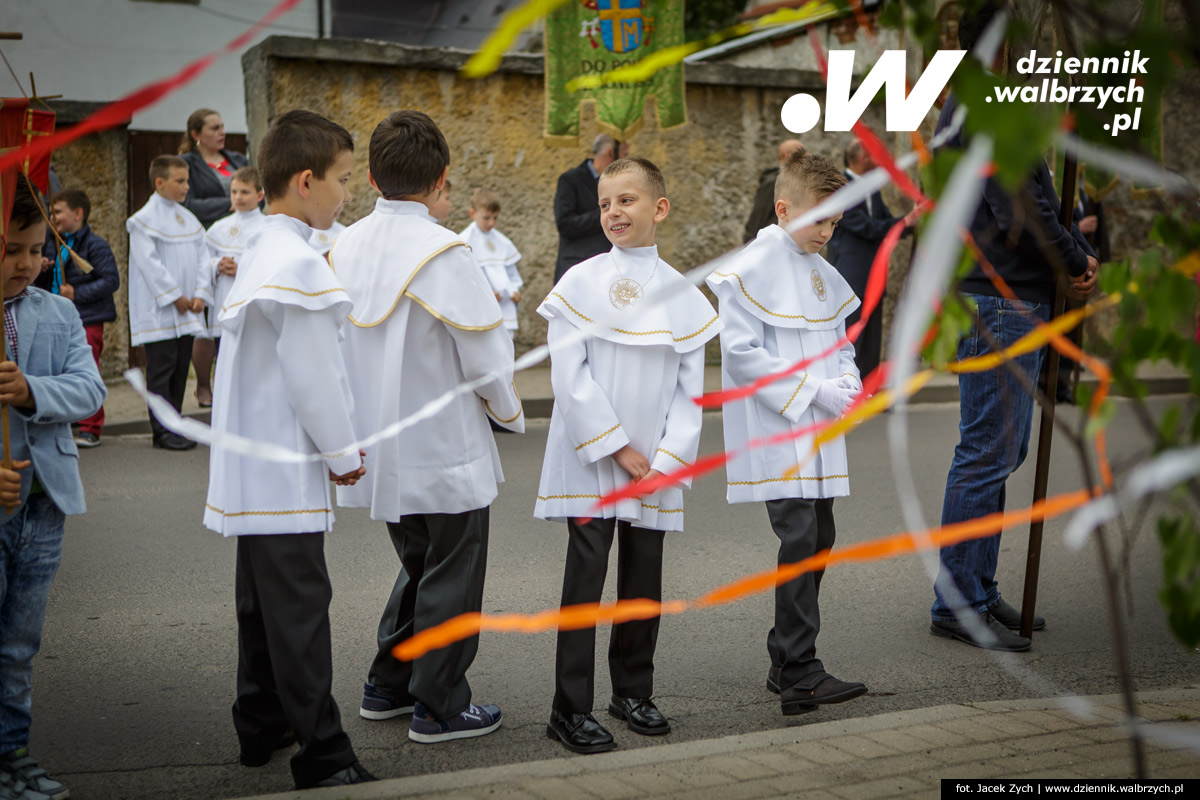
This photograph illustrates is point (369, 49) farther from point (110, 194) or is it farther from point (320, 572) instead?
point (320, 572)

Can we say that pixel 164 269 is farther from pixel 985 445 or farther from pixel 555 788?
pixel 555 788

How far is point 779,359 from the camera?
383cm

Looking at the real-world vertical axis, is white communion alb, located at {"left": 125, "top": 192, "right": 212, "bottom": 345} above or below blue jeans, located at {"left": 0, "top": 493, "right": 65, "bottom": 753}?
above

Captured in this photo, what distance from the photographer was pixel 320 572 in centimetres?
314

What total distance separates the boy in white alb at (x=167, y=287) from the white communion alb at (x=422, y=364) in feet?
17.8

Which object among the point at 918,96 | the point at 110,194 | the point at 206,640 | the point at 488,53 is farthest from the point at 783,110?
the point at 488,53

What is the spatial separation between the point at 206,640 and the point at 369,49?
26.6 ft

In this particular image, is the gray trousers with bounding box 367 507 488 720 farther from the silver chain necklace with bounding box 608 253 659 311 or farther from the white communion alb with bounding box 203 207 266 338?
the white communion alb with bounding box 203 207 266 338

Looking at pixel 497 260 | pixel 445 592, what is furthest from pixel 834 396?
pixel 497 260

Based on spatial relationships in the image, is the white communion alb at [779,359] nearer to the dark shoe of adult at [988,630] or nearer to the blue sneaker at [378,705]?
the dark shoe of adult at [988,630]

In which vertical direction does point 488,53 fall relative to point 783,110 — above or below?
below

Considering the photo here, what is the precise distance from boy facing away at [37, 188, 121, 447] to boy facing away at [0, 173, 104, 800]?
16.5 feet

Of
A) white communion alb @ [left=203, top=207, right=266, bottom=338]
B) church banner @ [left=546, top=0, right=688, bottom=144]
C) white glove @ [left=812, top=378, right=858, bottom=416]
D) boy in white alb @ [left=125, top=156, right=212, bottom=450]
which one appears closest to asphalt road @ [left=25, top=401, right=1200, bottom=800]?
white glove @ [left=812, top=378, right=858, bottom=416]

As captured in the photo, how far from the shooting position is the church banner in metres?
10.7
